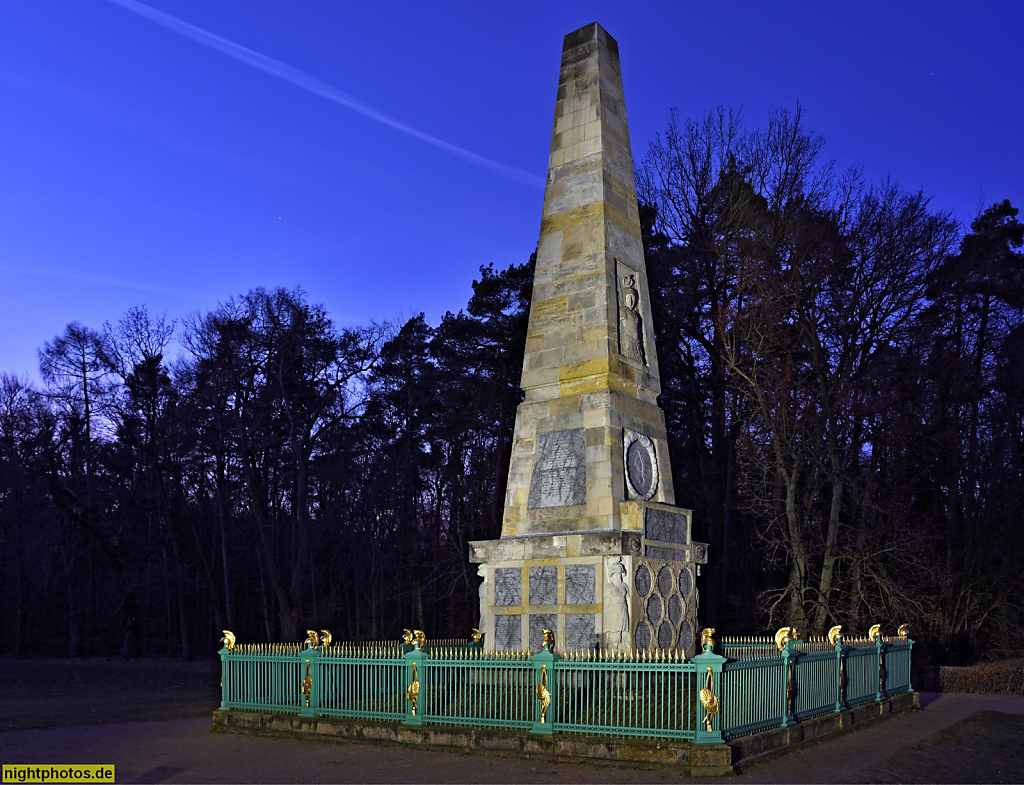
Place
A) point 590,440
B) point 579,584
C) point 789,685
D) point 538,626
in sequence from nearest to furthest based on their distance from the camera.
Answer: point 789,685 < point 579,584 < point 538,626 < point 590,440

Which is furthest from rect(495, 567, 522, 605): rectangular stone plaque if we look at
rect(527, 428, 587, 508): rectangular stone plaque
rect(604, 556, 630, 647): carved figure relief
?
rect(604, 556, 630, 647): carved figure relief

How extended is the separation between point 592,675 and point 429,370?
27.7 metres

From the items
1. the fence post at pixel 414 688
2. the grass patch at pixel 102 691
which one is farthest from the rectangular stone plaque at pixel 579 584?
the grass patch at pixel 102 691

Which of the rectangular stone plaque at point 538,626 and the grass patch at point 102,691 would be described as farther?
the grass patch at point 102,691

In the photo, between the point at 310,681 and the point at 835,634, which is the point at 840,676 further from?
the point at 310,681

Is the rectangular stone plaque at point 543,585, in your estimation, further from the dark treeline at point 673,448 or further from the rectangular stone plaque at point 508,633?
the dark treeline at point 673,448

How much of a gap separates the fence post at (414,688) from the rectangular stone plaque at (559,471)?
3.30 metres

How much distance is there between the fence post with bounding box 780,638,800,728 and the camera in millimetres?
11695

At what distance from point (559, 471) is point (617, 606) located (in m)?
2.36

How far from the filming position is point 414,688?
466 inches

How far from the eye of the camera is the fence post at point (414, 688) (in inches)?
463

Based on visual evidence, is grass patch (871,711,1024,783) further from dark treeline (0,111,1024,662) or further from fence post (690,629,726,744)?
dark treeline (0,111,1024,662)

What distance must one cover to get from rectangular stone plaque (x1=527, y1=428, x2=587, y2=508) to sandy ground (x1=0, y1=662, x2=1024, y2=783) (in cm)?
423

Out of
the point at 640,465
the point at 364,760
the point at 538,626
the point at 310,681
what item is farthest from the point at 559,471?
the point at 364,760
